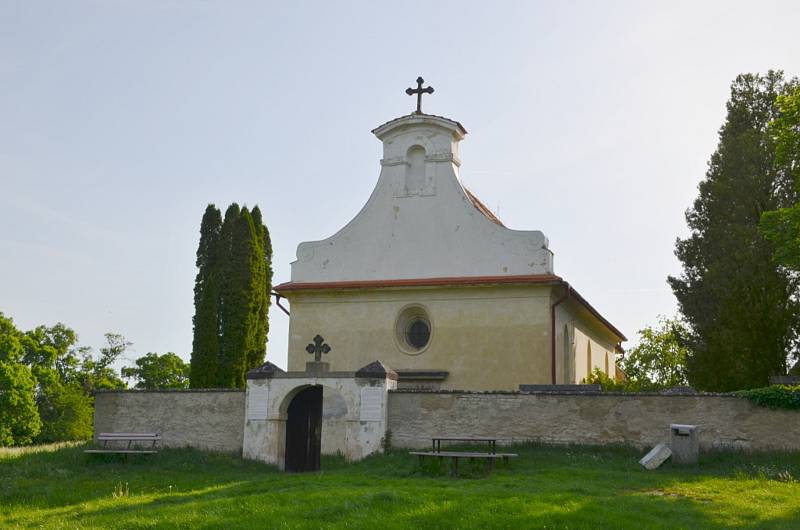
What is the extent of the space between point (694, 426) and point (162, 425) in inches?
475

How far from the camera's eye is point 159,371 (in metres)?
66.8

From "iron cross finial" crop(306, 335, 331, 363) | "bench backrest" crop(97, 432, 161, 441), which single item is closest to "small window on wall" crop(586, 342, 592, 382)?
"iron cross finial" crop(306, 335, 331, 363)

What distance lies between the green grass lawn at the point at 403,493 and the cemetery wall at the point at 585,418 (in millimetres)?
442

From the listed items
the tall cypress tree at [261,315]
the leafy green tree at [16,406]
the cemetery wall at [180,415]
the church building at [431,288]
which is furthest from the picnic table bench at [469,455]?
the leafy green tree at [16,406]

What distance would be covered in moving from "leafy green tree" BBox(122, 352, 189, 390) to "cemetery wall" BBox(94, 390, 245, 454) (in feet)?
150

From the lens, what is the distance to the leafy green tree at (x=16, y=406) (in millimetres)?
45562

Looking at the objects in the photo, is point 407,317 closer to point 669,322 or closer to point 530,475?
point 530,475

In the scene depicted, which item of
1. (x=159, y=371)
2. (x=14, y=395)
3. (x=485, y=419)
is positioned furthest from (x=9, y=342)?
(x=485, y=419)

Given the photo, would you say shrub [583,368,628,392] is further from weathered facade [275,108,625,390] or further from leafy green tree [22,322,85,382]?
leafy green tree [22,322,85,382]

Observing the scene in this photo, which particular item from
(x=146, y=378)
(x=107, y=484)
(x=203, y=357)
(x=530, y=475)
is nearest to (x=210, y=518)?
(x=107, y=484)

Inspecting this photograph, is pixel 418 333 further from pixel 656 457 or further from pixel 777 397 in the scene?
pixel 777 397

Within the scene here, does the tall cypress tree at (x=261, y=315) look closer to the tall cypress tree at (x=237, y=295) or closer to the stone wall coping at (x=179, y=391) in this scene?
the tall cypress tree at (x=237, y=295)

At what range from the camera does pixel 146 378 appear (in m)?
66.2

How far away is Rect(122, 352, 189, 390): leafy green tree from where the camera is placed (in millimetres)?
66250
